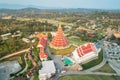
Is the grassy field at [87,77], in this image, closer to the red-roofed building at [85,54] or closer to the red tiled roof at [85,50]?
the red-roofed building at [85,54]

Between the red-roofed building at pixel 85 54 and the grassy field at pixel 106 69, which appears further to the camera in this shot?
the red-roofed building at pixel 85 54

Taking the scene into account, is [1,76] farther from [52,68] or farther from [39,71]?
[52,68]

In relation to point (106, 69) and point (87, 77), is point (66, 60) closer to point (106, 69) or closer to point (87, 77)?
point (87, 77)

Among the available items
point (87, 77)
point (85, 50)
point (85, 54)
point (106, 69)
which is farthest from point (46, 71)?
point (106, 69)

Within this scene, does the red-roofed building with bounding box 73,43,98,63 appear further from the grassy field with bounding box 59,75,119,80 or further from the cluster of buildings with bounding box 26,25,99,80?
the grassy field with bounding box 59,75,119,80

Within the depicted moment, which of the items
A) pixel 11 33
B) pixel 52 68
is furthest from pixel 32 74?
pixel 11 33

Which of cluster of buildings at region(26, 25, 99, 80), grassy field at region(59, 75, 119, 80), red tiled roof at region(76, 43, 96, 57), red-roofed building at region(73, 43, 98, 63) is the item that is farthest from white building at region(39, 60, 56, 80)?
red tiled roof at region(76, 43, 96, 57)

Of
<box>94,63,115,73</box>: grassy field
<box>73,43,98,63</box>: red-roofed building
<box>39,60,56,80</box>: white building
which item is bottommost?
<box>94,63,115,73</box>: grassy field

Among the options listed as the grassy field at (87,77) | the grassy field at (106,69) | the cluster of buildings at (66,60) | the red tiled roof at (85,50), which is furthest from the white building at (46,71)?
the grassy field at (106,69)

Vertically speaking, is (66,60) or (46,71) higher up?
(46,71)

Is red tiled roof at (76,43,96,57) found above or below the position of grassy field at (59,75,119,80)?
above

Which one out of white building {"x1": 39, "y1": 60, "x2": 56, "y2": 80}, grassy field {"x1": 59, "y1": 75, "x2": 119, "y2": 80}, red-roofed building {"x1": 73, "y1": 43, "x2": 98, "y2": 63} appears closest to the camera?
white building {"x1": 39, "y1": 60, "x2": 56, "y2": 80}
